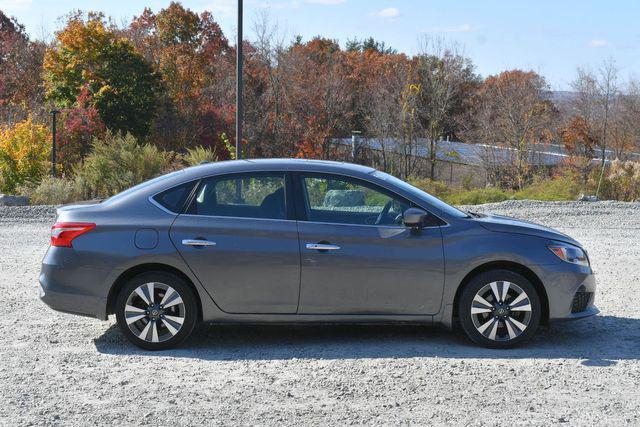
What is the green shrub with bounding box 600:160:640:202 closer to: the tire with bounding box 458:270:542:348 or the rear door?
the tire with bounding box 458:270:542:348

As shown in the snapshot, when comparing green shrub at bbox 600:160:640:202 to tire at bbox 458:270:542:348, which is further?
green shrub at bbox 600:160:640:202

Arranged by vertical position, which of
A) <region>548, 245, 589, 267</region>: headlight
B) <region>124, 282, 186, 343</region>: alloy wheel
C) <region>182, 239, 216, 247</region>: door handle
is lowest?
<region>124, 282, 186, 343</region>: alloy wheel

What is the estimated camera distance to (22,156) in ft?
79.9

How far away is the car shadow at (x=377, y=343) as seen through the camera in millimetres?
6629

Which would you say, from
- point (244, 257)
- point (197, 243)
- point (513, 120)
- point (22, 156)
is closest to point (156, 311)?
point (197, 243)

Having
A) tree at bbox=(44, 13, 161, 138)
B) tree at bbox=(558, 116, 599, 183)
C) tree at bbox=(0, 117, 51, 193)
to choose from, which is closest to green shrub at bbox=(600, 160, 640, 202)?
tree at bbox=(0, 117, 51, 193)

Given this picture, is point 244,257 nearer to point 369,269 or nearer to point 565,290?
point 369,269

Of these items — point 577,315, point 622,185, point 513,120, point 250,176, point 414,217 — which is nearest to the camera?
point 414,217

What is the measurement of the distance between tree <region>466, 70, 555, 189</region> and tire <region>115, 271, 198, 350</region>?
34.2 metres

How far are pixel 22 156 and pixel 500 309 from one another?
67.5 feet

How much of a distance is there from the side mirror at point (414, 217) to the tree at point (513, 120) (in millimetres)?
33558

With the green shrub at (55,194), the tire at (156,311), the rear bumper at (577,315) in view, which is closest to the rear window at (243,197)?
the tire at (156,311)

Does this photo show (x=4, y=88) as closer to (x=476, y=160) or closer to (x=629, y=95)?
(x=476, y=160)

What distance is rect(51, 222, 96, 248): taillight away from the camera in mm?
6812
